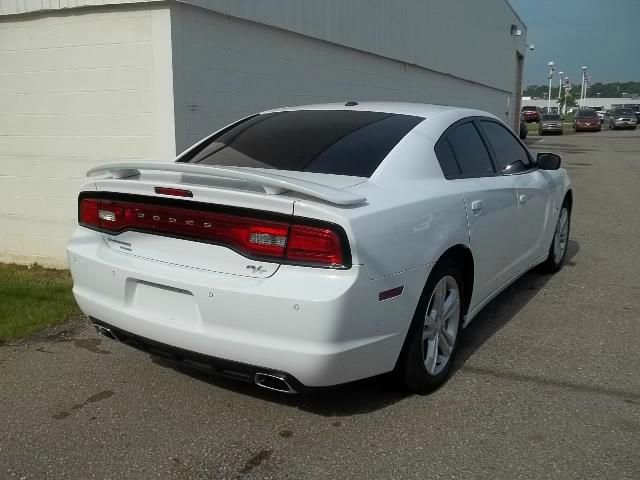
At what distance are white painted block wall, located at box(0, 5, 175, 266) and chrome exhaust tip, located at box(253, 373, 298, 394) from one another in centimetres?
344

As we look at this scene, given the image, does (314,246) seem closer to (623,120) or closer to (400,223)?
(400,223)

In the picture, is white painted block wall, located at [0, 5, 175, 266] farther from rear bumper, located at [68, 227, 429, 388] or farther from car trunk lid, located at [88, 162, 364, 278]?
rear bumper, located at [68, 227, 429, 388]

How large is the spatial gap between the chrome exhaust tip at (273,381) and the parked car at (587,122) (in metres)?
48.6

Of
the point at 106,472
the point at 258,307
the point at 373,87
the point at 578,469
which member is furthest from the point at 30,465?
the point at 373,87

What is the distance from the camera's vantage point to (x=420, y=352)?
129 inches

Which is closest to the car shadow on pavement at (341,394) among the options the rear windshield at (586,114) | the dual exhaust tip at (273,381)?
the dual exhaust tip at (273,381)

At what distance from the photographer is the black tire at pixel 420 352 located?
126 inches

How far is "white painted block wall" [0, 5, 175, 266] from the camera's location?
19.1 feet

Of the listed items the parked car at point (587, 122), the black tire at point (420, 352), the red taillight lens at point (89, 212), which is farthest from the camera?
the parked car at point (587, 122)

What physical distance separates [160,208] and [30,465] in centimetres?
130

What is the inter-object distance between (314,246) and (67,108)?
14.7 ft

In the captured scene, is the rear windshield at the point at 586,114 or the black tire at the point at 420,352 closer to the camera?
the black tire at the point at 420,352

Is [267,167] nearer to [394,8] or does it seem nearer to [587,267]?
[587,267]

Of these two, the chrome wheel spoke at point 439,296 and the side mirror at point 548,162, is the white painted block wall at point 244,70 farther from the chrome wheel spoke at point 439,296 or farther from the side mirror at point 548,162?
the chrome wheel spoke at point 439,296
